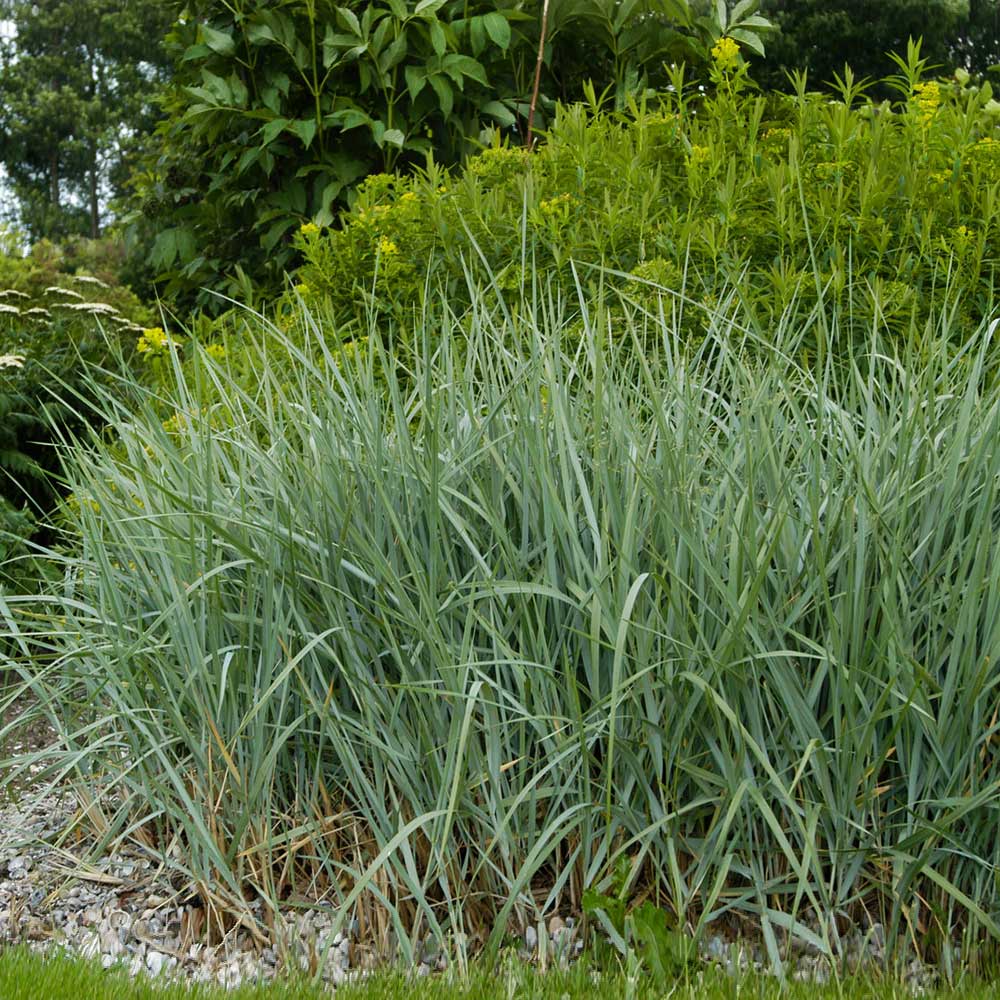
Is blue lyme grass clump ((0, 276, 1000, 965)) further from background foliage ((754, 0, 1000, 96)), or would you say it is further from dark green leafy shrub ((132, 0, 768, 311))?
background foliage ((754, 0, 1000, 96))

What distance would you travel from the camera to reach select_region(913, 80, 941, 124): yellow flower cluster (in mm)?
4156

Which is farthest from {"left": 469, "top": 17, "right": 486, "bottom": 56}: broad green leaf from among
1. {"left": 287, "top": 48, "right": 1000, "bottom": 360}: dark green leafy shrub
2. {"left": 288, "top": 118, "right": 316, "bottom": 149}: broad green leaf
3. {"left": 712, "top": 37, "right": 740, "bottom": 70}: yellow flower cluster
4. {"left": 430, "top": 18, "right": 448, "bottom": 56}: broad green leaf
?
{"left": 712, "top": 37, "right": 740, "bottom": 70}: yellow flower cluster

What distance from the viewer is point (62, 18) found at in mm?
31812

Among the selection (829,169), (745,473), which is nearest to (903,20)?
(829,169)

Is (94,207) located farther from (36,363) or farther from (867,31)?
(36,363)

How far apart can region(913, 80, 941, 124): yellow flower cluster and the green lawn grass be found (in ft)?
9.85

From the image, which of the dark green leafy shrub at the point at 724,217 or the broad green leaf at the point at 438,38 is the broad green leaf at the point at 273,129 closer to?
the broad green leaf at the point at 438,38

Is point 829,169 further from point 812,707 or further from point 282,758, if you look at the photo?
point 282,758

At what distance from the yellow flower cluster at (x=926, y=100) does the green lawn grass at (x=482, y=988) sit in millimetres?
3001

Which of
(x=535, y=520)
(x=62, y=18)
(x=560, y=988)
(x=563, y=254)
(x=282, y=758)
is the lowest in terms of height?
(x=560, y=988)

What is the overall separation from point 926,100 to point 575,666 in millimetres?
2741

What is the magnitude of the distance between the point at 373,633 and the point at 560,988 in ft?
3.07

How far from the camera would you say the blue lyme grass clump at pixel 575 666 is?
2.46m

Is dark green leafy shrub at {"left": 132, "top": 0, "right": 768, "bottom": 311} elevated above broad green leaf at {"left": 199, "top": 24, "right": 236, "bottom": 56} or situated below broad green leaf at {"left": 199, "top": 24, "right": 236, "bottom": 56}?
below
